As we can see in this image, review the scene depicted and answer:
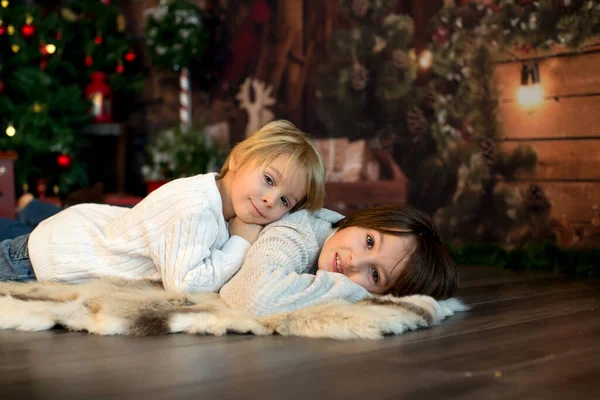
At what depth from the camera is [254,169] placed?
2207mm

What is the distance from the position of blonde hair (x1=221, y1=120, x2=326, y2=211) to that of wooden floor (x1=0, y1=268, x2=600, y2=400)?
0.56 metres

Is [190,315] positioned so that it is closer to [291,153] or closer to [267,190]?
[267,190]

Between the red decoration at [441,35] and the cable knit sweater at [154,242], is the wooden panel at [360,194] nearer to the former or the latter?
the red decoration at [441,35]

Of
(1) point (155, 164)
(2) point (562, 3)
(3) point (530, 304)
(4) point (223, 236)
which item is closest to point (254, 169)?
(4) point (223, 236)

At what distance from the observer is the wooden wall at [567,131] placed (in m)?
3.39

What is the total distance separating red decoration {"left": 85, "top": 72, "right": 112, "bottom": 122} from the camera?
18.0ft

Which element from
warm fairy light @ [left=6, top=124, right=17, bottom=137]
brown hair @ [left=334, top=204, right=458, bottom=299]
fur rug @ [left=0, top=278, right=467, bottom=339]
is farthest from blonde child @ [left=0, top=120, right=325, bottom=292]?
warm fairy light @ [left=6, top=124, right=17, bottom=137]

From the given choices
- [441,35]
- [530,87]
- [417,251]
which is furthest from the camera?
[441,35]

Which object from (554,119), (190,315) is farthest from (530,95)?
(190,315)

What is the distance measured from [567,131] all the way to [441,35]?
35.3 inches

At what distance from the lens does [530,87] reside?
3.62 meters

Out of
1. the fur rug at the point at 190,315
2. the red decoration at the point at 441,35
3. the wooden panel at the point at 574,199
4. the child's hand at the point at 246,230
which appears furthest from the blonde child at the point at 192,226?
the red decoration at the point at 441,35

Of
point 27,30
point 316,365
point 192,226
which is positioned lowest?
point 316,365

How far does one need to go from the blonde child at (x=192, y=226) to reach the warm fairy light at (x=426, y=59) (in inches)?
74.5
